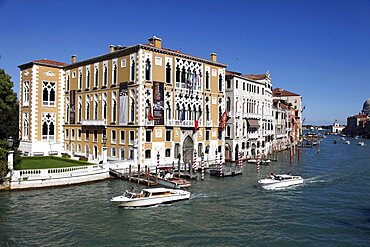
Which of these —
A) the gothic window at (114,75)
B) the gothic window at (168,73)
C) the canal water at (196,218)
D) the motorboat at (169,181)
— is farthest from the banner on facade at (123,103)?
the canal water at (196,218)

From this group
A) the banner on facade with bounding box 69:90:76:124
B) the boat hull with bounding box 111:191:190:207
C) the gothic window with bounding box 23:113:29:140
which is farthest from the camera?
the banner on facade with bounding box 69:90:76:124

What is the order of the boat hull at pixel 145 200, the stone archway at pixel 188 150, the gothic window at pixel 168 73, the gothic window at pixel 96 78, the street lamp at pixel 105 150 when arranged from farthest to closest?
the gothic window at pixel 96 78 < the stone archway at pixel 188 150 < the gothic window at pixel 168 73 < the street lamp at pixel 105 150 < the boat hull at pixel 145 200

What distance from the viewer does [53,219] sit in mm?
17578

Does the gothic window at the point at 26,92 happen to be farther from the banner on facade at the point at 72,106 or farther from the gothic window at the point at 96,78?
the gothic window at the point at 96,78

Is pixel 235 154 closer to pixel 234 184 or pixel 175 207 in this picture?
pixel 234 184

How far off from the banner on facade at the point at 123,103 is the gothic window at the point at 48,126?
421 inches

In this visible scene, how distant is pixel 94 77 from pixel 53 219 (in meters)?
21.2

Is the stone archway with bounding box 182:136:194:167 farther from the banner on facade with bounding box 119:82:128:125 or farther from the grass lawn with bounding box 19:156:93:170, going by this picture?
the grass lawn with bounding box 19:156:93:170

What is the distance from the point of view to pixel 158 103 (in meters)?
32.0

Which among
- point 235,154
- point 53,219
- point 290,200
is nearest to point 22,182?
point 53,219

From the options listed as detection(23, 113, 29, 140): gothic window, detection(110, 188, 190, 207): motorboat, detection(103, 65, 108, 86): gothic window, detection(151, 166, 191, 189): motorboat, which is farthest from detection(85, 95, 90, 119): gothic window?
detection(110, 188, 190, 207): motorboat

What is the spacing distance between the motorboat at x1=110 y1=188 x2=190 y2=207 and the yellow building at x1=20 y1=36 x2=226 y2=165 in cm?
937

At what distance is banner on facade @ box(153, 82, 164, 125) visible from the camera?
31672 mm

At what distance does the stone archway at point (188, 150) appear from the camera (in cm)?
3516
